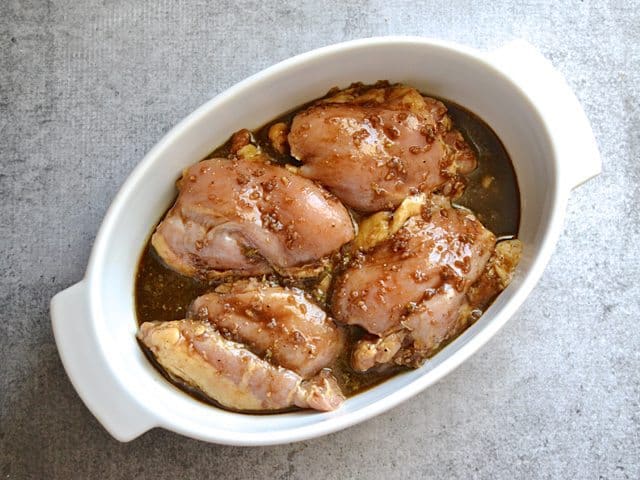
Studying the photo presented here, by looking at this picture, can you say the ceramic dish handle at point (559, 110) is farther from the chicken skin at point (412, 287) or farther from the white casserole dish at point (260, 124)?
the chicken skin at point (412, 287)

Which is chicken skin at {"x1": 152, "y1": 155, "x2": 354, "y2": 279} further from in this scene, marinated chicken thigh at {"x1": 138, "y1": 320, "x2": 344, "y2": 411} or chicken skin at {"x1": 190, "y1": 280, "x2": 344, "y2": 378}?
marinated chicken thigh at {"x1": 138, "y1": 320, "x2": 344, "y2": 411}

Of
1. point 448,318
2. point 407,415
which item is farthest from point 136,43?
point 407,415

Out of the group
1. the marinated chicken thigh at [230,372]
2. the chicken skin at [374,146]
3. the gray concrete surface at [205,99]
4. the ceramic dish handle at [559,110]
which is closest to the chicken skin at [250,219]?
the chicken skin at [374,146]

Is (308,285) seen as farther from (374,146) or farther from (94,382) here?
(94,382)

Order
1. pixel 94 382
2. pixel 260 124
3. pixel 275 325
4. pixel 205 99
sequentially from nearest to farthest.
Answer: pixel 94 382 < pixel 275 325 < pixel 260 124 < pixel 205 99

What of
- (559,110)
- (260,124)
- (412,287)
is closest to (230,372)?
(412,287)

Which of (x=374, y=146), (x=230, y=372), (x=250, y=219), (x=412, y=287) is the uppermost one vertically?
(x=374, y=146)
